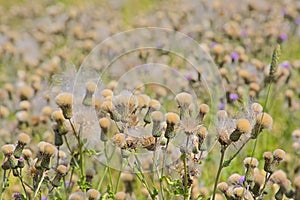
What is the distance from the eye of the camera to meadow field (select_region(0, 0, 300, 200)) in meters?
1.70

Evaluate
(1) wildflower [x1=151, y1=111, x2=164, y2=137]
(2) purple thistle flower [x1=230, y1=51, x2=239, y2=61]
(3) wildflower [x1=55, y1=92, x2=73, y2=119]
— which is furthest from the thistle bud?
(2) purple thistle flower [x1=230, y1=51, x2=239, y2=61]

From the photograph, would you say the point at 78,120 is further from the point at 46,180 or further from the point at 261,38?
the point at 261,38

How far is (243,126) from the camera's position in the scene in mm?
1568

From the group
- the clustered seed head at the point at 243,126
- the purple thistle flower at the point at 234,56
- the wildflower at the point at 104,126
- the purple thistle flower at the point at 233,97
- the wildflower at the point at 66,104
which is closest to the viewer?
the clustered seed head at the point at 243,126

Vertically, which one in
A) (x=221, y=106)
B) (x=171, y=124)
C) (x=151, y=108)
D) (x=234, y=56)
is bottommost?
(x=171, y=124)

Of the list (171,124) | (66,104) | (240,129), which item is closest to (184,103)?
(171,124)

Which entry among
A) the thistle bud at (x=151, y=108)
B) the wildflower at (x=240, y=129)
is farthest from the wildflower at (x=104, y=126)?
the wildflower at (x=240, y=129)

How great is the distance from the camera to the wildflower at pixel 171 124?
5.35 ft

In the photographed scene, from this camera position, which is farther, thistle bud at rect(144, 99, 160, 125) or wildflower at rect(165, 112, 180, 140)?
thistle bud at rect(144, 99, 160, 125)

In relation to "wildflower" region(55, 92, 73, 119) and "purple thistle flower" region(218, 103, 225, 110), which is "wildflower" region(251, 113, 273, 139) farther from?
"purple thistle flower" region(218, 103, 225, 110)

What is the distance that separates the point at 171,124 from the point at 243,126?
18 centimetres

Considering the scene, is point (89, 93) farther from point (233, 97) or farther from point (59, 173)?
point (233, 97)

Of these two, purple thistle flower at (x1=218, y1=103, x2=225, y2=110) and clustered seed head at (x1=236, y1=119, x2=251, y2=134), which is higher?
purple thistle flower at (x1=218, y1=103, x2=225, y2=110)

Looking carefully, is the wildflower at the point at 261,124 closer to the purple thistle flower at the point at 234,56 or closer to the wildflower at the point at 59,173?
the wildflower at the point at 59,173
